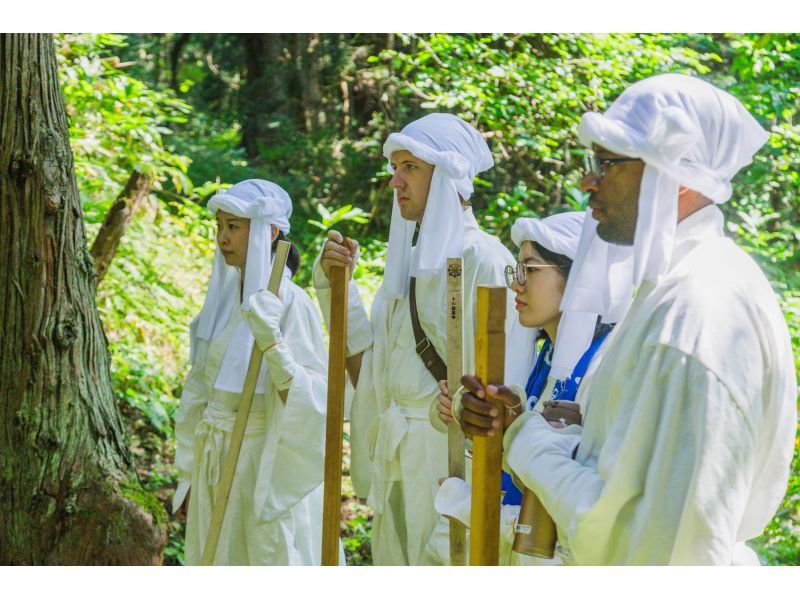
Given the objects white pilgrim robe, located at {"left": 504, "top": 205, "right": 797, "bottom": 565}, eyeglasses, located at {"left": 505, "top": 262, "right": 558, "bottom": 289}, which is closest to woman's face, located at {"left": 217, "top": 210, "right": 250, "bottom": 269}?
eyeglasses, located at {"left": 505, "top": 262, "right": 558, "bottom": 289}

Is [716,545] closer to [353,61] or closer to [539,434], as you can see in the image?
[539,434]

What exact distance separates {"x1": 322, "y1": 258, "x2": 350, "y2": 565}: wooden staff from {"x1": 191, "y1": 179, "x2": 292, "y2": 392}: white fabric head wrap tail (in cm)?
64

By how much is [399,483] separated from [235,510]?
82 centimetres

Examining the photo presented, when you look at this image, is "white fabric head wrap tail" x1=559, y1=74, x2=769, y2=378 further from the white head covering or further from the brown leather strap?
the brown leather strap

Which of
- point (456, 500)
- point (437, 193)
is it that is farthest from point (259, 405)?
point (456, 500)

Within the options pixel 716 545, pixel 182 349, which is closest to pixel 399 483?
pixel 716 545

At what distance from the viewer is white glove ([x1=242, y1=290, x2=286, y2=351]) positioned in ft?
13.7

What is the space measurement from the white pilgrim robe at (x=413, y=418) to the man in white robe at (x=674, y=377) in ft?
4.99

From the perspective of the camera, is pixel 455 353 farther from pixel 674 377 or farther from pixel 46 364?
pixel 46 364

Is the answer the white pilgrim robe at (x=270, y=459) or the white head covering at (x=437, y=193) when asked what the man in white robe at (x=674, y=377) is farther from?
the white pilgrim robe at (x=270, y=459)

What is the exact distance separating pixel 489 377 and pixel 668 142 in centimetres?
70

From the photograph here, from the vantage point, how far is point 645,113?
2.19 meters

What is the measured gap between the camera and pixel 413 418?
4020mm

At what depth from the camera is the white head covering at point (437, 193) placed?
12.8ft
